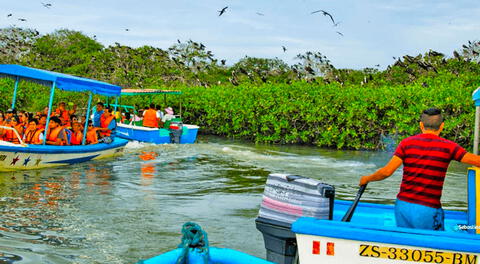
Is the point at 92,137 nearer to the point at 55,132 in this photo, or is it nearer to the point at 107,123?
the point at 107,123

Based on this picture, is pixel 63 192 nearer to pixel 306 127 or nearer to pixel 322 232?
pixel 322 232

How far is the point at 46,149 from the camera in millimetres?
13680

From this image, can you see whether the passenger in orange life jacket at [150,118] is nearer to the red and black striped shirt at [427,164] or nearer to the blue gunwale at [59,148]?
the blue gunwale at [59,148]

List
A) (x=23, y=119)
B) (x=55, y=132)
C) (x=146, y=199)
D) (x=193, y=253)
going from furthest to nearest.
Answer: (x=23, y=119)
(x=55, y=132)
(x=146, y=199)
(x=193, y=253)

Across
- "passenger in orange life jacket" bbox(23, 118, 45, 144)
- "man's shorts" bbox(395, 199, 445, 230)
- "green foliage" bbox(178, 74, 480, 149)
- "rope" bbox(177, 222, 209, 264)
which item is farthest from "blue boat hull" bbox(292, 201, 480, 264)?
"green foliage" bbox(178, 74, 480, 149)

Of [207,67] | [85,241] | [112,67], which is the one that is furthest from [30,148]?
[207,67]

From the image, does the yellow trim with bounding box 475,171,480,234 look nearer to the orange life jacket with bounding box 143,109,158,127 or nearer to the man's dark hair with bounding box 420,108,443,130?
the man's dark hair with bounding box 420,108,443,130

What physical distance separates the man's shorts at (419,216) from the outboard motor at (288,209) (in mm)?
666

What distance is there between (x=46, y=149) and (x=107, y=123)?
178 inches

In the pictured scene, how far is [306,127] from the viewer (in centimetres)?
2430

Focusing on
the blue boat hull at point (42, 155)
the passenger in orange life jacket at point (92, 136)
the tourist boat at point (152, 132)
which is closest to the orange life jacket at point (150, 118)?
the tourist boat at point (152, 132)

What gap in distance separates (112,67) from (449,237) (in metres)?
38.4

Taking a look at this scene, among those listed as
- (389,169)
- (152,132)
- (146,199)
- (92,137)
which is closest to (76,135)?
(92,137)

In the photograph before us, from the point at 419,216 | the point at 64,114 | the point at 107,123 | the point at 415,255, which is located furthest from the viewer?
the point at 107,123
